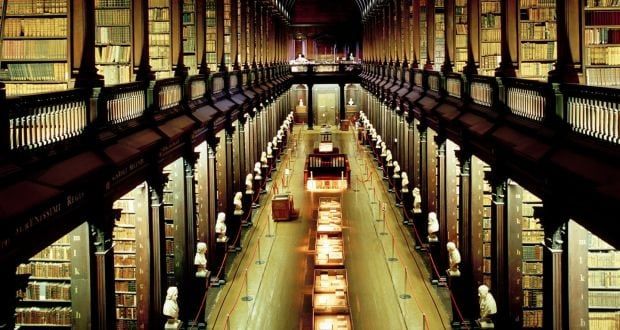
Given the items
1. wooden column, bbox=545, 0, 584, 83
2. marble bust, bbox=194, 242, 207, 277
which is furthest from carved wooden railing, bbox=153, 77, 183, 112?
wooden column, bbox=545, 0, 584, 83

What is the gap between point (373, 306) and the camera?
34.7ft

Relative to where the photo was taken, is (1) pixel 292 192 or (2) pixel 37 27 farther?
(1) pixel 292 192

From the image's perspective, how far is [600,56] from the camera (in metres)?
9.86

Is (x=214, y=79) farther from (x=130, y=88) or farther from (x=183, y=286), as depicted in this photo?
(x=130, y=88)

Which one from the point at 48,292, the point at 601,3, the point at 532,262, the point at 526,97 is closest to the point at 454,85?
the point at 601,3

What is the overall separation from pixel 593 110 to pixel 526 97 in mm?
1837

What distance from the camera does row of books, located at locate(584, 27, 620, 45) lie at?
31.8 feet

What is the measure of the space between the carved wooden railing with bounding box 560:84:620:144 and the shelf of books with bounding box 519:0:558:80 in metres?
5.26

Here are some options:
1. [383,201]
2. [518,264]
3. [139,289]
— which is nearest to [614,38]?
[518,264]

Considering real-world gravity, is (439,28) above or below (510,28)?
above

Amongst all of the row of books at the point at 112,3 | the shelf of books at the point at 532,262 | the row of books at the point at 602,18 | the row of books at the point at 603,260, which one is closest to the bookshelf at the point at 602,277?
the row of books at the point at 603,260

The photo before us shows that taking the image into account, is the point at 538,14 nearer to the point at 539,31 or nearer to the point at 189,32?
the point at 539,31

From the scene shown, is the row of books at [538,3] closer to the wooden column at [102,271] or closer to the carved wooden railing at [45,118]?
the carved wooden railing at [45,118]

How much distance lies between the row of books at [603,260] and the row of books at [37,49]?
7.49 meters
